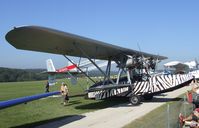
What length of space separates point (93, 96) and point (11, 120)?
7409 mm

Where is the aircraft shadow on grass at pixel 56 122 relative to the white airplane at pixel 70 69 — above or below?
below

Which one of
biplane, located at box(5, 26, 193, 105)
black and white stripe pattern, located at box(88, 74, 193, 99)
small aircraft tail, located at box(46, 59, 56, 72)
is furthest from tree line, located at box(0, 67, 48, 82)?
black and white stripe pattern, located at box(88, 74, 193, 99)

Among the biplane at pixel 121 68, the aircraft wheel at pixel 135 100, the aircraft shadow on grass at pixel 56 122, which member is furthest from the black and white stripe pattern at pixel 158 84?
the aircraft shadow on grass at pixel 56 122

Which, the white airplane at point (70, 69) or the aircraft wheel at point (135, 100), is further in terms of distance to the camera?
the white airplane at point (70, 69)

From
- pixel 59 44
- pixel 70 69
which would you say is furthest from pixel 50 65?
pixel 59 44

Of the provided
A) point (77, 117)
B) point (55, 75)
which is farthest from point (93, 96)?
point (55, 75)

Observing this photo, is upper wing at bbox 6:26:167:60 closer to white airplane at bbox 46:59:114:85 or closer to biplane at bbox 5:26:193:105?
biplane at bbox 5:26:193:105

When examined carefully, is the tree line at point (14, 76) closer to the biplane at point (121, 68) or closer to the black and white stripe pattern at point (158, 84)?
the biplane at point (121, 68)

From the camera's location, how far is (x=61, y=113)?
15.7 meters

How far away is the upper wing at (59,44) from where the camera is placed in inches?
498

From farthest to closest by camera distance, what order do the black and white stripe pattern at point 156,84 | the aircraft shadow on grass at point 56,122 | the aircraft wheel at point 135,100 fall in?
the black and white stripe pattern at point 156,84, the aircraft wheel at point 135,100, the aircraft shadow on grass at point 56,122

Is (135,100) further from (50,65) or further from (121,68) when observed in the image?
(50,65)

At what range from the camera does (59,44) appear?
16.2 m

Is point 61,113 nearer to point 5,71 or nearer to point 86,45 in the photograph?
point 86,45
